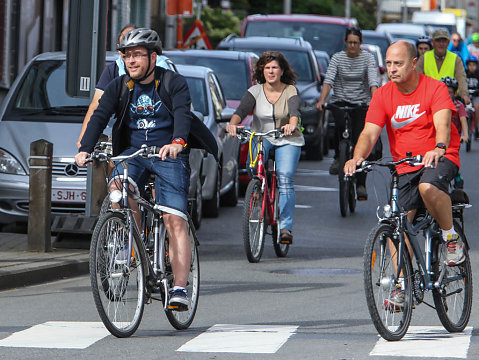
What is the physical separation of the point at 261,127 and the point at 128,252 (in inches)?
185

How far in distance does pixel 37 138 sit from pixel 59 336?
5.05 m

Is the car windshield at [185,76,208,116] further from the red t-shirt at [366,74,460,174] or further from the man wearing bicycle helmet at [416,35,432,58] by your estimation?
the red t-shirt at [366,74,460,174]

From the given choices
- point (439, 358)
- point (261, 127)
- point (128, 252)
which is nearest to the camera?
point (439, 358)

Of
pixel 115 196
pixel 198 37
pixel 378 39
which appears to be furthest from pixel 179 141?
pixel 378 39

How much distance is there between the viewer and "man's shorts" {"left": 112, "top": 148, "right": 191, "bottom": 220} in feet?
26.7

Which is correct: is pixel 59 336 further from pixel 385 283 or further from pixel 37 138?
pixel 37 138

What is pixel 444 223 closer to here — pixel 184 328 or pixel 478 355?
pixel 478 355

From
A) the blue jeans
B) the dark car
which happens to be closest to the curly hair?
the blue jeans

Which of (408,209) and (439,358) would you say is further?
(408,209)

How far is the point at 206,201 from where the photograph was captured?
50.5ft

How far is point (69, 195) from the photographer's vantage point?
12641 millimetres

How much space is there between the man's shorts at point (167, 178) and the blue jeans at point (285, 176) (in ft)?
13.4

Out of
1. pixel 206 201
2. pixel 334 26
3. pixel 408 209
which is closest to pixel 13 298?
pixel 408 209

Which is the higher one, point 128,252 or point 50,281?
point 128,252
